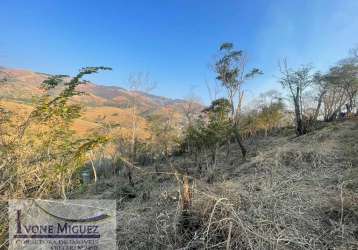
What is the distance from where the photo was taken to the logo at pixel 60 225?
2.87m

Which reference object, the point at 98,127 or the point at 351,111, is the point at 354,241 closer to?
the point at 98,127

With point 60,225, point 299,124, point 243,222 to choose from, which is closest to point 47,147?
point 60,225

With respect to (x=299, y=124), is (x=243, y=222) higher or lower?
lower

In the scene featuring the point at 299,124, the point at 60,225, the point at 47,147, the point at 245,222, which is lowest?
the point at 60,225

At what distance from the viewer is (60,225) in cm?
318

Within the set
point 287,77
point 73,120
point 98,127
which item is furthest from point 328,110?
point 73,120

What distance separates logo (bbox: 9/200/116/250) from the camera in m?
2.87

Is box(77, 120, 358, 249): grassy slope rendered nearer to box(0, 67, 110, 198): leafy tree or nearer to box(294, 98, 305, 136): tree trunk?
box(0, 67, 110, 198): leafy tree

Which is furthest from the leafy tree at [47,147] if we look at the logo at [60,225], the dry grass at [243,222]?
the dry grass at [243,222]

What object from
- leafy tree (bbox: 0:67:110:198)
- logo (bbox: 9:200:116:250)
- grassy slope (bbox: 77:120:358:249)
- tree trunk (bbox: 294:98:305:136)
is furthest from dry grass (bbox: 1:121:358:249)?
tree trunk (bbox: 294:98:305:136)

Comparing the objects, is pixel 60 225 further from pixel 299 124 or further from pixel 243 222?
pixel 299 124

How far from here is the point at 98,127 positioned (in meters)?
13.2

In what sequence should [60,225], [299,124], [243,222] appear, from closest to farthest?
[243,222]
[60,225]
[299,124]

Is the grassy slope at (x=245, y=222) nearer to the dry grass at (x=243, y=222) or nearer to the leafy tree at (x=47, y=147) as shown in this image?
the dry grass at (x=243, y=222)
